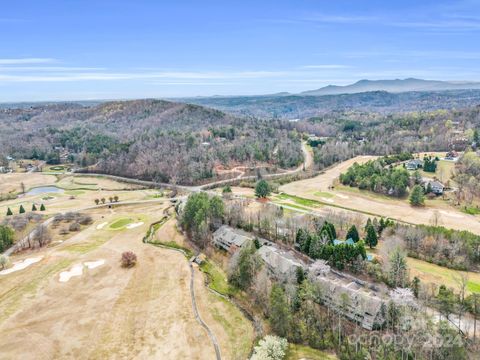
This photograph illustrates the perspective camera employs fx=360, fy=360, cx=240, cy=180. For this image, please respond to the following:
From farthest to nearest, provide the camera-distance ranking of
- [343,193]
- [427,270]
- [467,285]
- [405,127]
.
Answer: [405,127] < [343,193] < [427,270] < [467,285]

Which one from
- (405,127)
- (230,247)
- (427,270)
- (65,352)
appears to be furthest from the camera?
(405,127)

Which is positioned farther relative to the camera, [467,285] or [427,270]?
[427,270]

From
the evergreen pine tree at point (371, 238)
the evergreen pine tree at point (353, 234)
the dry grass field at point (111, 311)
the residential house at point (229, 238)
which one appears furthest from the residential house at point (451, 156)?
the dry grass field at point (111, 311)

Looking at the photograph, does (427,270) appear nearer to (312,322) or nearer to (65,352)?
(312,322)

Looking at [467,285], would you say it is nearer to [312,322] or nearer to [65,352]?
[312,322]

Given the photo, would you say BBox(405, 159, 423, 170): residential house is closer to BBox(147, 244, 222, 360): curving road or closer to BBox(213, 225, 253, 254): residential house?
BBox(213, 225, 253, 254): residential house

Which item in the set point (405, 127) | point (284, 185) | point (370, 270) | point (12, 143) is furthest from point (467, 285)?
point (12, 143)

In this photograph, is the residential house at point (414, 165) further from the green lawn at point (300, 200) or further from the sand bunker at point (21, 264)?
the sand bunker at point (21, 264)

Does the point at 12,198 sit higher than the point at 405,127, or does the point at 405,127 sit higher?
the point at 405,127
